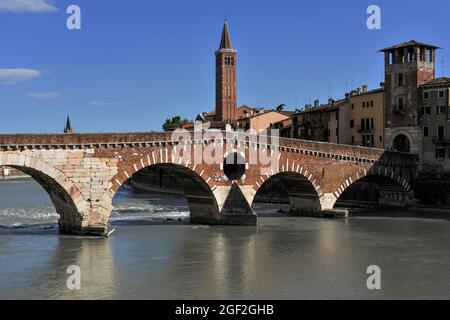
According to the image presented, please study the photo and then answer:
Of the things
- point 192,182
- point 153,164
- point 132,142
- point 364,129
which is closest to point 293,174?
point 192,182

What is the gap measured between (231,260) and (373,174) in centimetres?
2021

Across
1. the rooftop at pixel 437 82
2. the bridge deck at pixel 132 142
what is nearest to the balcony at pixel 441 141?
the rooftop at pixel 437 82

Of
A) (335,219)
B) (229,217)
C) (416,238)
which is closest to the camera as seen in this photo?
(416,238)

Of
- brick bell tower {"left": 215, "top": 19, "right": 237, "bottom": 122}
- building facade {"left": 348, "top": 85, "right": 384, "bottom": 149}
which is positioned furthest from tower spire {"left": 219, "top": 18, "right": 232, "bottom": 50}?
building facade {"left": 348, "top": 85, "right": 384, "bottom": 149}

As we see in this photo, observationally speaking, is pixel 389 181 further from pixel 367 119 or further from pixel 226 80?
pixel 226 80

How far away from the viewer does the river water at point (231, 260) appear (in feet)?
58.7

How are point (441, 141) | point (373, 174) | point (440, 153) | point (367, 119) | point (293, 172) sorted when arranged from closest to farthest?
1. point (293, 172)
2. point (373, 174)
3. point (441, 141)
4. point (440, 153)
5. point (367, 119)

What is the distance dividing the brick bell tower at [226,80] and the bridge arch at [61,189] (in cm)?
5486

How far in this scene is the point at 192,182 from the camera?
3331cm
